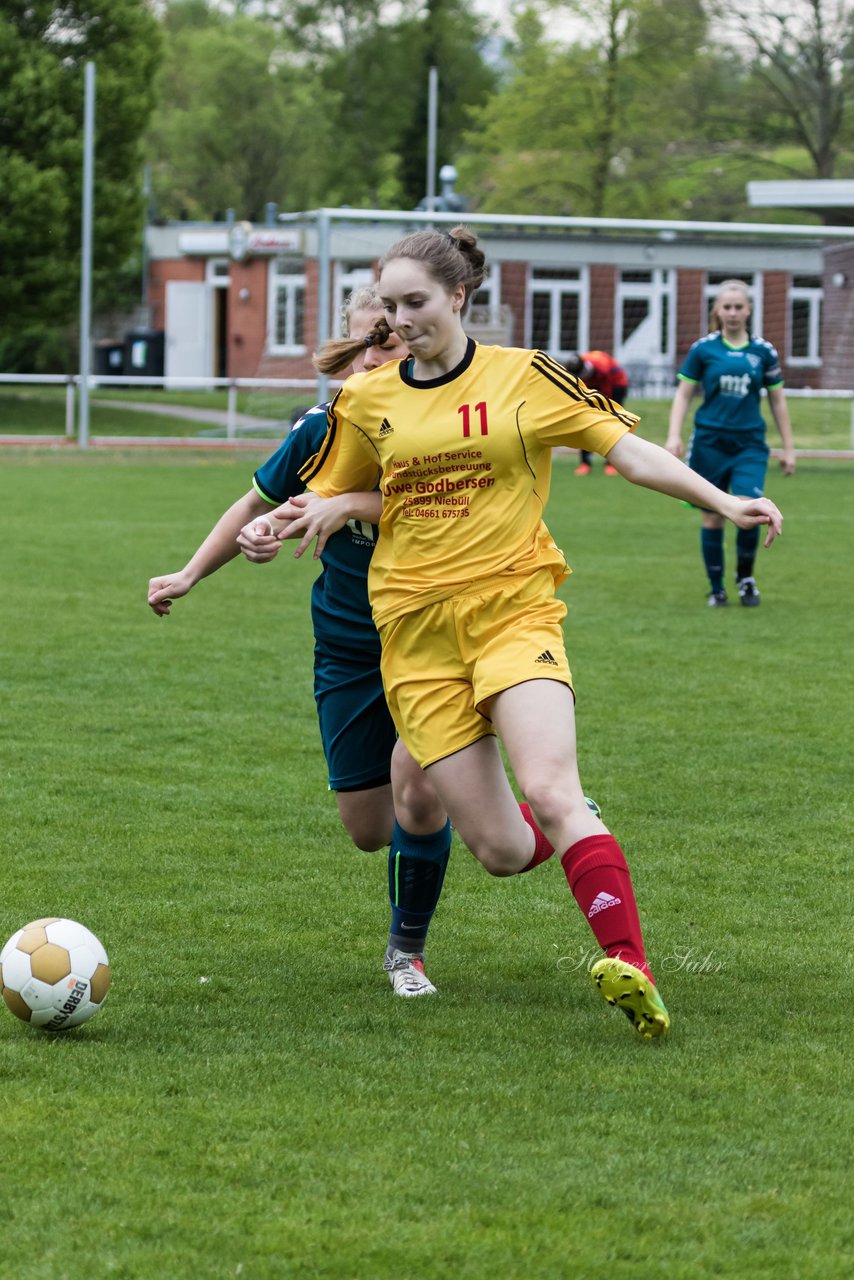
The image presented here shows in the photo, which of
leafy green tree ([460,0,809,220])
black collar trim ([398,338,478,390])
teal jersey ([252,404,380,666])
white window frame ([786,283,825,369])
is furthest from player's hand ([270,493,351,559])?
leafy green tree ([460,0,809,220])

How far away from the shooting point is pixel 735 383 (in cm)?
1194

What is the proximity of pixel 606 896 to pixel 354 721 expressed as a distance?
1.00 m

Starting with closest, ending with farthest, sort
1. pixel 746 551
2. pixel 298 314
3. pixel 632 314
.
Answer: pixel 746 551 → pixel 632 314 → pixel 298 314

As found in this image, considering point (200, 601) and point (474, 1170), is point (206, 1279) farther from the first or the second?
point (200, 601)

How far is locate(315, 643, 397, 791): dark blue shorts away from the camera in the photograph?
472 cm

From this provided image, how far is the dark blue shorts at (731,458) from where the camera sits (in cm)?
1198

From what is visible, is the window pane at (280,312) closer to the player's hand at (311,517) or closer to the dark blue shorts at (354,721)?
the dark blue shorts at (354,721)

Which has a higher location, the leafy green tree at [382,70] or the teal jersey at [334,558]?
the leafy green tree at [382,70]

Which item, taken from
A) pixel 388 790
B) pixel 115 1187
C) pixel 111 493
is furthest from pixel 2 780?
pixel 111 493

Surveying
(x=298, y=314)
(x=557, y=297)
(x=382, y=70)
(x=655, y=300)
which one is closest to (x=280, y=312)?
(x=298, y=314)

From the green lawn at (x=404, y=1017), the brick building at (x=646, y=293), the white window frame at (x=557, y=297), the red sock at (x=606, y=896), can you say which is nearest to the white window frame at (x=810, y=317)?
the brick building at (x=646, y=293)

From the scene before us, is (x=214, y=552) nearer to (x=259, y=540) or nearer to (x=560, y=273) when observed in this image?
(x=259, y=540)

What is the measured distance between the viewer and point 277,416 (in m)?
28.2

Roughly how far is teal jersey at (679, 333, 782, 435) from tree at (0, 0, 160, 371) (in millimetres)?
23545
